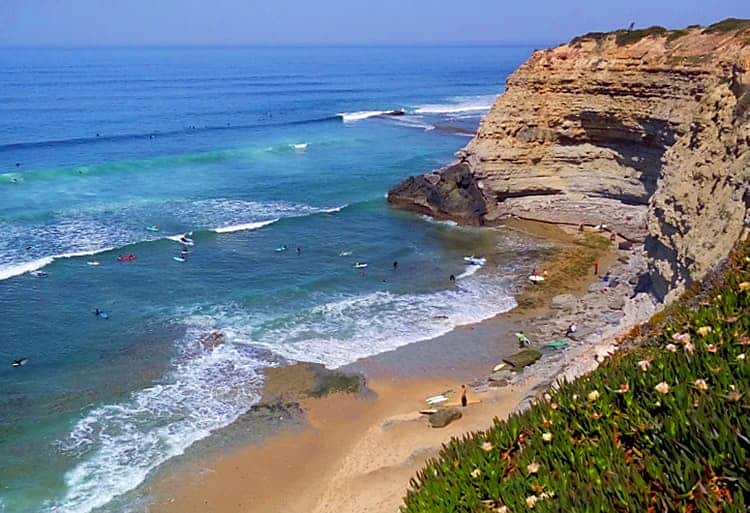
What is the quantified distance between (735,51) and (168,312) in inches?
1009

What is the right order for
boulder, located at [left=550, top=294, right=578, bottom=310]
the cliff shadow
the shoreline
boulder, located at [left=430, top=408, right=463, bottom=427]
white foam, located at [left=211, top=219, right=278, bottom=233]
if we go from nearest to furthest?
the shoreline, boulder, located at [left=430, top=408, right=463, bottom=427], boulder, located at [left=550, top=294, right=578, bottom=310], the cliff shadow, white foam, located at [left=211, top=219, right=278, bottom=233]

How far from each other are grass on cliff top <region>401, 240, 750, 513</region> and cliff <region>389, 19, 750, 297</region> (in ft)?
71.0

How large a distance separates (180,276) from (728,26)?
28340 mm

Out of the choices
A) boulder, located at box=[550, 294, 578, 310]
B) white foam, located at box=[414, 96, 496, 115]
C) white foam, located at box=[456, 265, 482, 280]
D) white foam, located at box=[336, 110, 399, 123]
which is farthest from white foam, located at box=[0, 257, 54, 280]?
white foam, located at box=[414, 96, 496, 115]

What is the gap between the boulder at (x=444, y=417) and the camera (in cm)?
1828

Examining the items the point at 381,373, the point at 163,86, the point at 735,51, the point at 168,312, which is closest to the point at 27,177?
the point at 168,312

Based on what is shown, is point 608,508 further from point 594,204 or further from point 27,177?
point 27,177

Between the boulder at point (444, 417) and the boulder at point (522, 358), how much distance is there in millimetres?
3863

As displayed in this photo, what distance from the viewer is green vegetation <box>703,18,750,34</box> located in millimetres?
33250

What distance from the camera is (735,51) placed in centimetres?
2969

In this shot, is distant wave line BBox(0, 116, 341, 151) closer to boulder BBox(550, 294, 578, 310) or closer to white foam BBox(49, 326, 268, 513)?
white foam BBox(49, 326, 268, 513)

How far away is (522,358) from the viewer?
22078mm

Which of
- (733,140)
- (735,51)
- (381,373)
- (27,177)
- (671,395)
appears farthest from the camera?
(27,177)

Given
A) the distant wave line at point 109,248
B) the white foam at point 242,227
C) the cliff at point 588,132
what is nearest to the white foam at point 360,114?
the cliff at point 588,132
